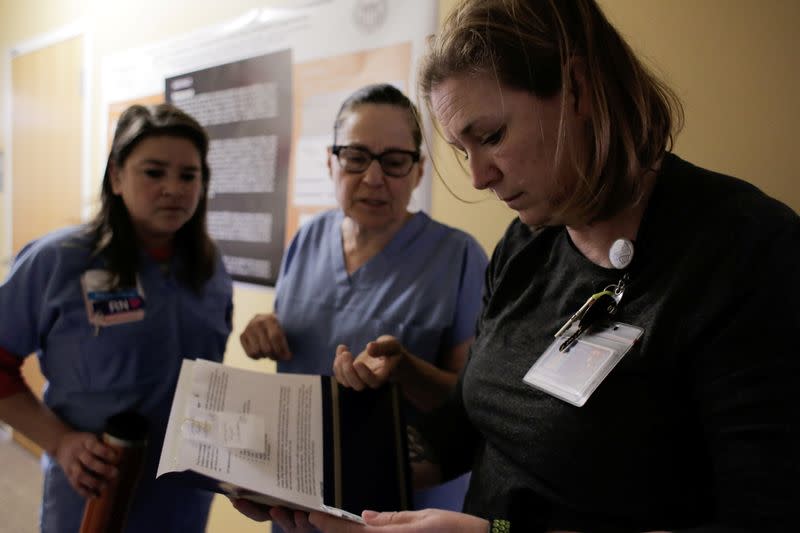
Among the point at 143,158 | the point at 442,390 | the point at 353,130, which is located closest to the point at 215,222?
the point at 143,158

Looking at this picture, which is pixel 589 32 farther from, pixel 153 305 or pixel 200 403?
pixel 153 305

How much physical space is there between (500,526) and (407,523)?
115mm

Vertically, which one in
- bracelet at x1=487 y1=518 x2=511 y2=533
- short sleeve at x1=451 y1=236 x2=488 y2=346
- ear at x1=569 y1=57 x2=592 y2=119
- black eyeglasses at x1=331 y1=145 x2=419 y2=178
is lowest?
bracelet at x1=487 y1=518 x2=511 y2=533

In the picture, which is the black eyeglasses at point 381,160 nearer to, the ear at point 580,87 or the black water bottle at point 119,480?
the ear at point 580,87

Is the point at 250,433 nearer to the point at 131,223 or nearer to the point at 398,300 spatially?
the point at 398,300

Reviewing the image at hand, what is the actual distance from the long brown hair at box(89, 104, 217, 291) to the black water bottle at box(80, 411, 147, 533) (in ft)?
1.14

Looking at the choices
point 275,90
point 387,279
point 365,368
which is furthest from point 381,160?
point 275,90

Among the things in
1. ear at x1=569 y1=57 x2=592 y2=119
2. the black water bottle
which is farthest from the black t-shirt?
the black water bottle

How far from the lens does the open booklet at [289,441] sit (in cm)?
72

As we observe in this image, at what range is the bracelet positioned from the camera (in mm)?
635

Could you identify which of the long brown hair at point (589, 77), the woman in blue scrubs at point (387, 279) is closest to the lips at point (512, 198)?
the long brown hair at point (589, 77)

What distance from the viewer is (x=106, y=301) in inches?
51.7

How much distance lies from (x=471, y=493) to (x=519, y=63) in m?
0.60

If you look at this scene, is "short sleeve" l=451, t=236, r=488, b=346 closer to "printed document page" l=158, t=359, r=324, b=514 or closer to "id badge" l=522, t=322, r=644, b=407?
"printed document page" l=158, t=359, r=324, b=514
